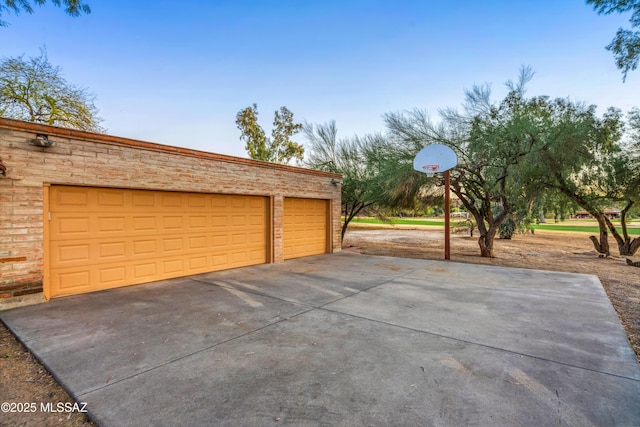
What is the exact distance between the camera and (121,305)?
15.9 feet

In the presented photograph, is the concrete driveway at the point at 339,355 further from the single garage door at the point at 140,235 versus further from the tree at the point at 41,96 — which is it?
the tree at the point at 41,96

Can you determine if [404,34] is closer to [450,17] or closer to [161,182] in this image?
[450,17]

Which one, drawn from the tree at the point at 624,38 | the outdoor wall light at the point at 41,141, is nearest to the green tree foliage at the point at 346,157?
the tree at the point at 624,38

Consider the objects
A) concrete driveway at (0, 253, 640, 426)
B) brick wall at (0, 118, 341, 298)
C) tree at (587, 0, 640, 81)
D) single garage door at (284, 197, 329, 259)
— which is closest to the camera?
concrete driveway at (0, 253, 640, 426)

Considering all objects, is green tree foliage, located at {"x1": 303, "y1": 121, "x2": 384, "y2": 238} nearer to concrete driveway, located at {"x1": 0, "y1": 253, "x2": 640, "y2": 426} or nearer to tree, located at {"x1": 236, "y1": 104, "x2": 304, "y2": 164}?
concrete driveway, located at {"x1": 0, "y1": 253, "x2": 640, "y2": 426}

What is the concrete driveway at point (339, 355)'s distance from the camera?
2.23m

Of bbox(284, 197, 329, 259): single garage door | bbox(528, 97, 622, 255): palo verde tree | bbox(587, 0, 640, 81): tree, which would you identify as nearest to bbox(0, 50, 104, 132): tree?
bbox(284, 197, 329, 259): single garage door

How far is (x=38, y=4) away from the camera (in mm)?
5766

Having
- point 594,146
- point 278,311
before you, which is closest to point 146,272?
point 278,311

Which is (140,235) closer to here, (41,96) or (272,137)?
(41,96)

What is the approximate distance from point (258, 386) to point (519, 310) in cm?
413

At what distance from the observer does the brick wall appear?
4.75m

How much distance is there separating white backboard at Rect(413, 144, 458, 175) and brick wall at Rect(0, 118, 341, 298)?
5.47 meters

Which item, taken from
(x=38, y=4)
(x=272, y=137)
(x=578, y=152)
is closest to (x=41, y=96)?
(x=38, y=4)
